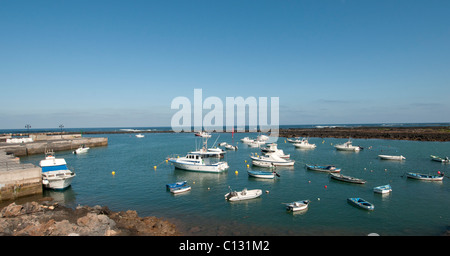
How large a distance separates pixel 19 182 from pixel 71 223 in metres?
16.4

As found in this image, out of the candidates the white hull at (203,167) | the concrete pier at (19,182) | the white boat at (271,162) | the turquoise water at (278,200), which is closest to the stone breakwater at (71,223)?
the turquoise water at (278,200)

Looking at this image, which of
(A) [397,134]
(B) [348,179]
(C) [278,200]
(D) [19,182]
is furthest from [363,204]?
(A) [397,134]

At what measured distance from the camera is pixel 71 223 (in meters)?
18.1

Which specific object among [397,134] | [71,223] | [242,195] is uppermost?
[397,134]

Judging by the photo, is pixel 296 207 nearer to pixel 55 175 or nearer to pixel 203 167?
pixel 203 167

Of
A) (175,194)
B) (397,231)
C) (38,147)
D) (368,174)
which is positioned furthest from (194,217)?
(38,147)

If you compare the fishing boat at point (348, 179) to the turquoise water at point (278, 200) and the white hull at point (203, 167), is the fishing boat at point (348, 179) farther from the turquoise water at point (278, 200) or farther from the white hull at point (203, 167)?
the white hull at point (203, 167)

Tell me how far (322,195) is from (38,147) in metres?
79.7

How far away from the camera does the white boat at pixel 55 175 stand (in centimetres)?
3158

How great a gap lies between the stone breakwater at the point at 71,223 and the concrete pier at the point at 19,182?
8.16 metres

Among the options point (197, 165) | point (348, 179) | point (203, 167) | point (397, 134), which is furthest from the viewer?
point (397, 134)

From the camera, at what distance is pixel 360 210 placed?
2500cm

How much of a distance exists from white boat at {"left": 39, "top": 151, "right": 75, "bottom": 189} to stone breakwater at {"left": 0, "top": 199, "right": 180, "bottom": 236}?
10.1 meters
